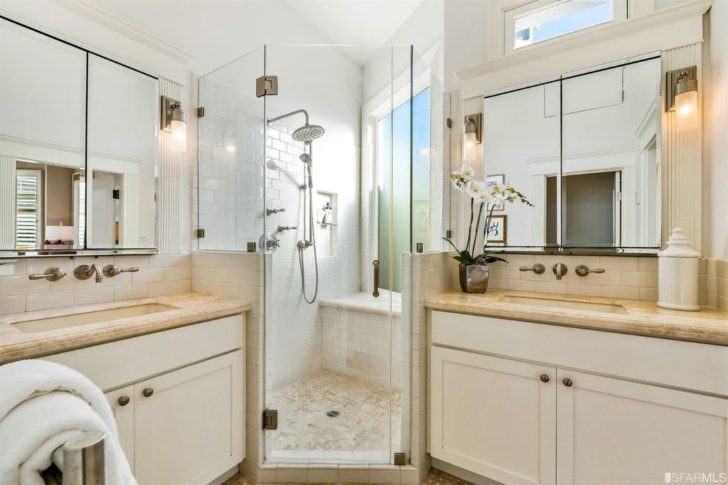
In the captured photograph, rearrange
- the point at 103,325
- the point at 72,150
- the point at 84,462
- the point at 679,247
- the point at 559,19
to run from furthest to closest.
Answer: the point at 559,19
the point at 72,150
the point at 679,247
the point at 103,325
the point at 84,462

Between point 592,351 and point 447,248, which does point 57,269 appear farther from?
point 592,351

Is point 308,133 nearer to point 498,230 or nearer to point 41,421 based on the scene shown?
point 498,230

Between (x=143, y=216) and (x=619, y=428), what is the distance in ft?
7.83

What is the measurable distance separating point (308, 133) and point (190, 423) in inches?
63.3

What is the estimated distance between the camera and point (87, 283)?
161 cm

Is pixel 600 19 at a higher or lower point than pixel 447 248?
higher

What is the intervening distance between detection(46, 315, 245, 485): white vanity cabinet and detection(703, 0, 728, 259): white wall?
2.22 metres

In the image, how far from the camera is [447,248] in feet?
6.85

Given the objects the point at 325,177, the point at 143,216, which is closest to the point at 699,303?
the point at 325,177

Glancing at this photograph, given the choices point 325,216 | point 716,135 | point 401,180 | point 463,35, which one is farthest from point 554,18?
point 325,216

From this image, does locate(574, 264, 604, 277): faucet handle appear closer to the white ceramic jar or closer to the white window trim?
the white ceramic jar

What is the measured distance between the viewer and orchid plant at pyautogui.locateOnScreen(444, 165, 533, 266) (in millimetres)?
1752

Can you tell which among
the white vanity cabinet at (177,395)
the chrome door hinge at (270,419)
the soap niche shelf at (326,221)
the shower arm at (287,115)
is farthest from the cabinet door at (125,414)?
the shower arm at (287,115)

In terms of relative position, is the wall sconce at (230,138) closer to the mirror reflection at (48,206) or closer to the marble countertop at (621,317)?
the mirror reflection at (48,206)
